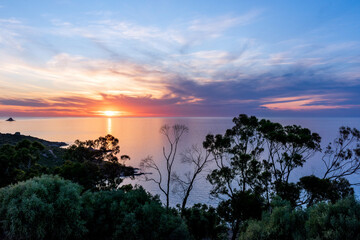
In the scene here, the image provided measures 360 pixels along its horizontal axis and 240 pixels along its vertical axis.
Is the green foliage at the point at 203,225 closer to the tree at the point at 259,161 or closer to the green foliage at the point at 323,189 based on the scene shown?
the tree at the point at 259,161

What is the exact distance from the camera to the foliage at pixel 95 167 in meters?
28.6

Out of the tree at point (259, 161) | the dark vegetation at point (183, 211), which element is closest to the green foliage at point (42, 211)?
the dark vegetation at point (183, 211)

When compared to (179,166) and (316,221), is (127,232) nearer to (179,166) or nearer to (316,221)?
(316,221)

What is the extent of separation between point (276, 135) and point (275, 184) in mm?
6081

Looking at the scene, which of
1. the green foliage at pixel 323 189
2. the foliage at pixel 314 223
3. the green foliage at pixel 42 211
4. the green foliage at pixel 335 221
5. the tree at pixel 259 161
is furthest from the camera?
the tree at pixel 259 161

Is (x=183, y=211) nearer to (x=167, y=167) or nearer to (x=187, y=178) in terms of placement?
(x=167, y=167)

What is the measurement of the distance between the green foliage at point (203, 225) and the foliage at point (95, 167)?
39.6ft

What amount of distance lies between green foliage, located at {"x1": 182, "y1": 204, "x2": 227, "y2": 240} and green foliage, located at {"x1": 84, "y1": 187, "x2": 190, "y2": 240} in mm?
12364

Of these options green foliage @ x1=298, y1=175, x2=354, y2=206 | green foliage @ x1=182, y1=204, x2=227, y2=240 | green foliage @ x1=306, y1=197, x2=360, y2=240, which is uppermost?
green foliage @ x1=306, y1=197, x2=360, y2=240

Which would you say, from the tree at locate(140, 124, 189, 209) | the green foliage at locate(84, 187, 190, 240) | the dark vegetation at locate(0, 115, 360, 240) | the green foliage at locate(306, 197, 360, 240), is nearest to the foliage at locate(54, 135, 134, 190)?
the dark vegetation at locate(0, 115, 360, 240)

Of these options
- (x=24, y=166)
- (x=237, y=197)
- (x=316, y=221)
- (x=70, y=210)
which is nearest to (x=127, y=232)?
(x=70, y=210)

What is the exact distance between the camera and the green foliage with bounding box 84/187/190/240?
14750mm

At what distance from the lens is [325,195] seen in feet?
78.2

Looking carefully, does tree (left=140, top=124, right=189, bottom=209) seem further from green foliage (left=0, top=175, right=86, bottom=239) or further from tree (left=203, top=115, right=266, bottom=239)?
green foliage (left=0, top=175, right=86, bottom=239)
